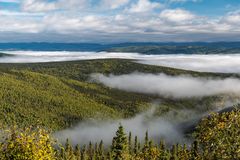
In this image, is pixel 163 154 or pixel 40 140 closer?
pixel 40 140

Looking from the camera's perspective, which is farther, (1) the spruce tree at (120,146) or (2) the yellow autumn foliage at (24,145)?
(1) the spruce tree at (120,146)

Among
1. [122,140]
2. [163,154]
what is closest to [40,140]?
[122,140]

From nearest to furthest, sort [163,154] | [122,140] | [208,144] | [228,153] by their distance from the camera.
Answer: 1. [228,153]
2. [208,144]
3. [122,140]
4. [163,154]

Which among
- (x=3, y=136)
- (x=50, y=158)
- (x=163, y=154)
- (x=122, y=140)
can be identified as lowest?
(x=163, y=154)

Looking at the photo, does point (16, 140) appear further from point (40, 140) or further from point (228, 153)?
point (228, 153)

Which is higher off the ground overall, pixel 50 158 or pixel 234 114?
pixel 234 114

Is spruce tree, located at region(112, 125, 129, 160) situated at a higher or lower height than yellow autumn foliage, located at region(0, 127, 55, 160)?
lower

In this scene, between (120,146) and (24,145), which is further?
(120,146)

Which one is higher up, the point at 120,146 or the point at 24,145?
the point at 24,145

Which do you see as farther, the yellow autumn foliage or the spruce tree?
the spruce tree

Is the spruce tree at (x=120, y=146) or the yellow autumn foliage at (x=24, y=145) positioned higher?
the yellow autumn foliage at (x=24, y=145)

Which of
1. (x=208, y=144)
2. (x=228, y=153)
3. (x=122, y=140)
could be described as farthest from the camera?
(x=122, y=140)
